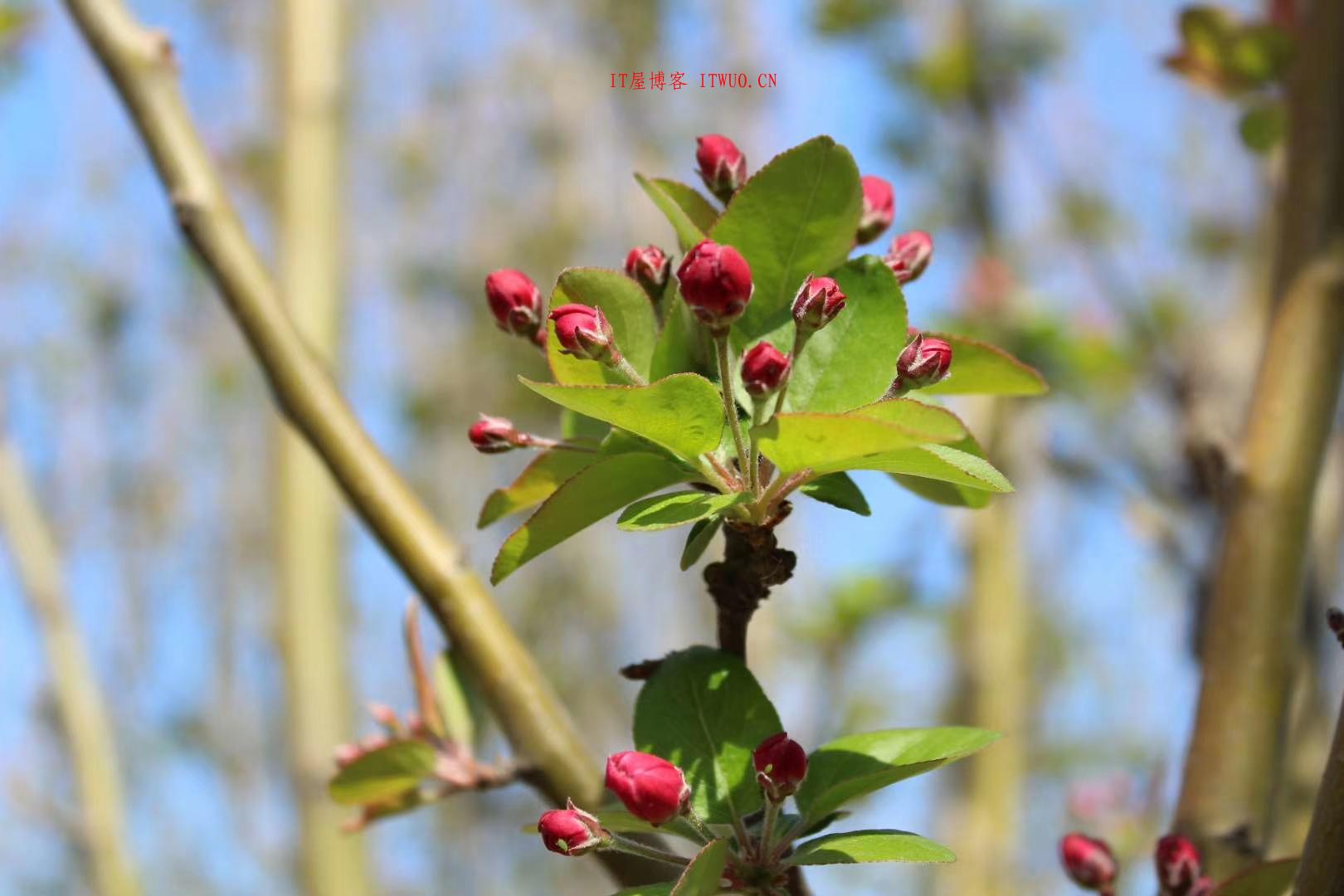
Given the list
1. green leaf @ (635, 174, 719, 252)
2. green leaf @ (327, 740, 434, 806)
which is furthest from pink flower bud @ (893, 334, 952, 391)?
green leaf @ (327, 740, 434, 806)

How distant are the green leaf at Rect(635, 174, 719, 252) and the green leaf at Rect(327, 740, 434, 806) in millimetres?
355

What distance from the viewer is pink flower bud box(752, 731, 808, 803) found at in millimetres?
499

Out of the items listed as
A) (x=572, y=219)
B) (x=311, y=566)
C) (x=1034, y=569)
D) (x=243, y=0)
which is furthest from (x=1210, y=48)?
(x=572, y=219)

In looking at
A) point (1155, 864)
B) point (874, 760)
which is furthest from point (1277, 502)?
point (874, 760)

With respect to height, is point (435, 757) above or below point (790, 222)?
below

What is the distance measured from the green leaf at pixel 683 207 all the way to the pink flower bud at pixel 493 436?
0.40 feet

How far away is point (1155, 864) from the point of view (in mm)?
644

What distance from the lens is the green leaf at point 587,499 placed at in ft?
1.68

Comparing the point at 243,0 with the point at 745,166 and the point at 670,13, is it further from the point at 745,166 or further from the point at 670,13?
the point at 745,166

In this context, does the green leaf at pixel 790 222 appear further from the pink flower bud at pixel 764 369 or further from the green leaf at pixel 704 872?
the green leaf at pixel 704 872

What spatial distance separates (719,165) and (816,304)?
14 cm

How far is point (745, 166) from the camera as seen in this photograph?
0.64 metres

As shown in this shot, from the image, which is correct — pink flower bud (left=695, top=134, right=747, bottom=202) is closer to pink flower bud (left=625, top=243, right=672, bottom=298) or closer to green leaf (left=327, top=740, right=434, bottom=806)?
pink flower bud (left=625, top=243, right=672, bottom=298)

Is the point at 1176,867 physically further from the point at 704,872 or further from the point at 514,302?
the point at 514,302
